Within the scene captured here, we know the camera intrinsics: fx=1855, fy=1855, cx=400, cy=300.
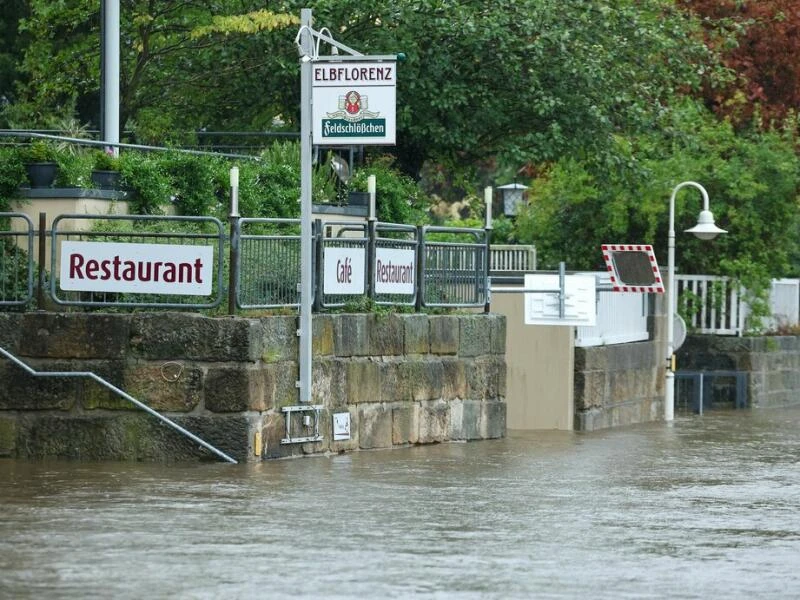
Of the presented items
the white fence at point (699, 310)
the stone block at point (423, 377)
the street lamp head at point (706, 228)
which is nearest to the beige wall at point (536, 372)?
the white fence at point (699, 310)

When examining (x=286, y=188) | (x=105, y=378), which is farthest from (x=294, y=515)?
(x=286, y=188)

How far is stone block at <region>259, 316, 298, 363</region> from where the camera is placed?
50.1 ft

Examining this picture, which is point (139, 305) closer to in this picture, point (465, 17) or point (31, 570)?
point (31, 570)

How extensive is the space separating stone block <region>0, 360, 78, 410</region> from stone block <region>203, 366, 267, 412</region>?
1121 millimetres

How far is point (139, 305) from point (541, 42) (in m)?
9.67

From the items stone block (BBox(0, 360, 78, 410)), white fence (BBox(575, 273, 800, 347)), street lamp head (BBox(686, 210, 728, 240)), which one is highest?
street lamp head (BBox(686, 210, 728, 240))

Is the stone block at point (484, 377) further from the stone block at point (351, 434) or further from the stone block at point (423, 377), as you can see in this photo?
the stone block at point (351, 434)

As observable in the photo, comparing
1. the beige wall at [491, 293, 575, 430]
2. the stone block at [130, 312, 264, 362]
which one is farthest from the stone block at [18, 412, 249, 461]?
the beige wall at [491, 293, 575, 430]

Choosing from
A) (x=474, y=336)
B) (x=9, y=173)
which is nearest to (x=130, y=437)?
(x=9, y=173)

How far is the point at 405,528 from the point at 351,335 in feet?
18.5

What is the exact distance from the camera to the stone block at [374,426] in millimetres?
16906

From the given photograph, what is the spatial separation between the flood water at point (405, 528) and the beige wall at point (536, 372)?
4489 mm

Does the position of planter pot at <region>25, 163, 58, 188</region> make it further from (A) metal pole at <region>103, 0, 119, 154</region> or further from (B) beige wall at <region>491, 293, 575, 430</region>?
(B) beige wall at <region>491, 293, 575, 430</region>

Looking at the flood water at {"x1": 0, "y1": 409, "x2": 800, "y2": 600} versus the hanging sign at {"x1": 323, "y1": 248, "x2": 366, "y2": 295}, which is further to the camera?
the hanging sign at {"x1": 323, "y1": 248, "x2": 366, "y2": 295}
